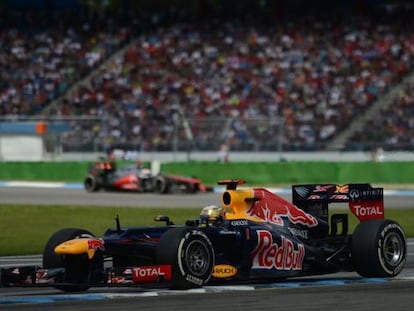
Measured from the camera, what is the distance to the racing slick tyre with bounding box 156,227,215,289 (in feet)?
36.7

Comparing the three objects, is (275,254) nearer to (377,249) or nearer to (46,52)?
(377,249)

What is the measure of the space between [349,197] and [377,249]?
90cm

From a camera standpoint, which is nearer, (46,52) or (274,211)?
(274,211)

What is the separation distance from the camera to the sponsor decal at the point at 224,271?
38.5ft

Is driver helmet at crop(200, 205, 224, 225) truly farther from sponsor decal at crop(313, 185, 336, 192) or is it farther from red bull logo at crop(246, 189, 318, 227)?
sponsor decal at crop(313, 185, 336, 192)

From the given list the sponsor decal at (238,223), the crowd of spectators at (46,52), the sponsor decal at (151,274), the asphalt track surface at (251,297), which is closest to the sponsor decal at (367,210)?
the asphalt track surface at (251,297)

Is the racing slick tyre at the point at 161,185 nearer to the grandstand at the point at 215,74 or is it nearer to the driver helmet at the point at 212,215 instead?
the grandstand at the point at 215,74

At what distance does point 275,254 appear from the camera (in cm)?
1224

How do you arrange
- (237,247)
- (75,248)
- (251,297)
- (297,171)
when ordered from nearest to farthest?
(251,297)
(75,248)
(237,247)
(297,171)

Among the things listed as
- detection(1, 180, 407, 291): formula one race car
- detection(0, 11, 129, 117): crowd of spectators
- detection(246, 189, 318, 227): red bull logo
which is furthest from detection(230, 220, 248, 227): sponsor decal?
detection(0, 11, 129, 117): crowd of spectators

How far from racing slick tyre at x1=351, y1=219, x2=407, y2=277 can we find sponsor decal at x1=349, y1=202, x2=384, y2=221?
46 centimetres

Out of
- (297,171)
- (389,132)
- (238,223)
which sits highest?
(389,132)

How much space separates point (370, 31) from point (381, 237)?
37323 mm

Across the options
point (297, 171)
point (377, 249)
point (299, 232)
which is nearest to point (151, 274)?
point (299, 232)
